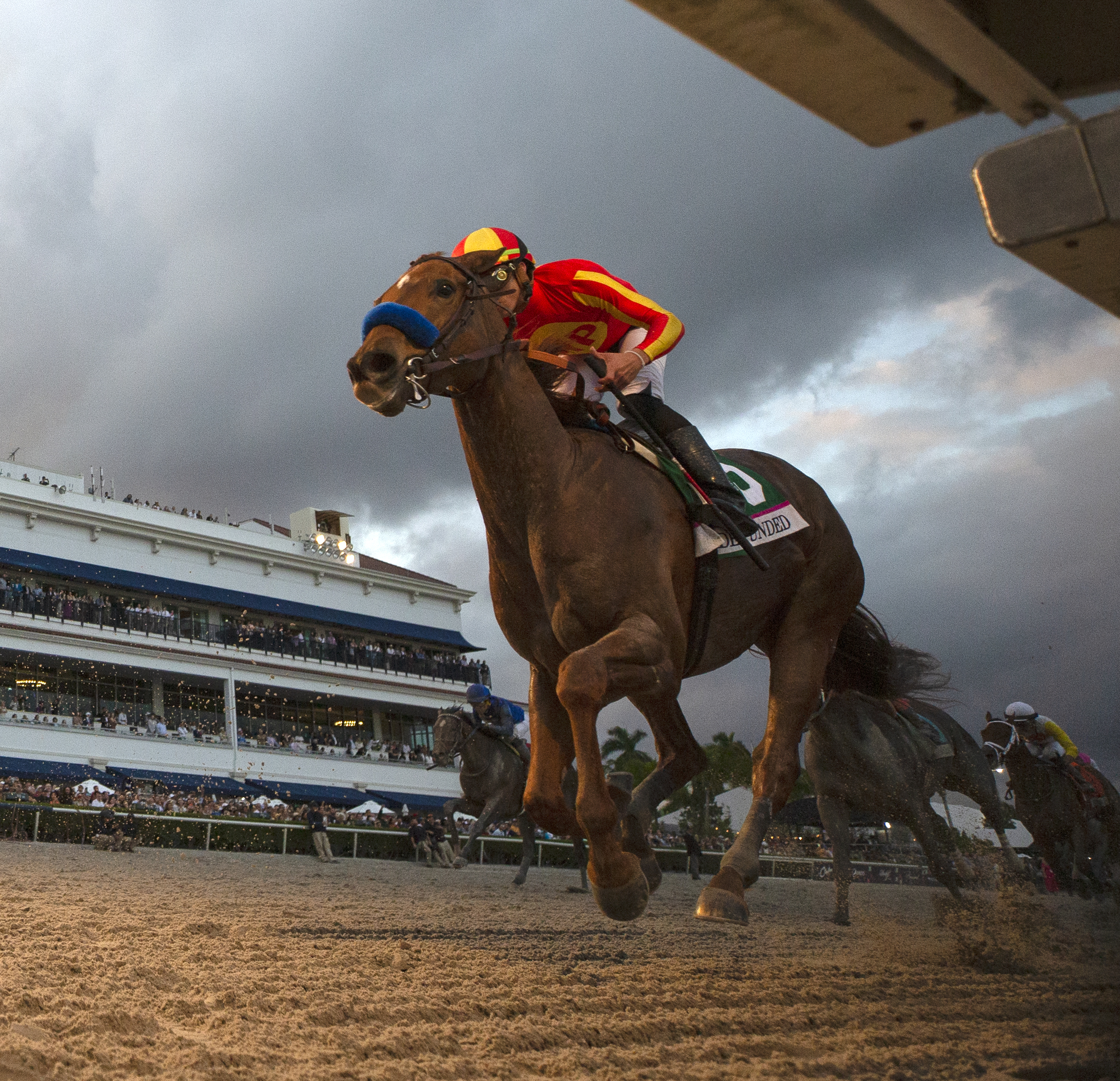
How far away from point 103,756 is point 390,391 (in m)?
31.1

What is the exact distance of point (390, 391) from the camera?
12.9 feet

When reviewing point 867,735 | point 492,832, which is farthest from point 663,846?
point 867,735

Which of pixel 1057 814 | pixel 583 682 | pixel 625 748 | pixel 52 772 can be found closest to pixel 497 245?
pixel 583 682

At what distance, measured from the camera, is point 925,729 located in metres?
8.09

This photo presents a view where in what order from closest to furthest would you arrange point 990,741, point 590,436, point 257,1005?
1. point 257,1005
2. point 590,436
3. point 990,741

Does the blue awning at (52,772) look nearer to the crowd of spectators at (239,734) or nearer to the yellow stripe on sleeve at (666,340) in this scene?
the crowd of spectators at (239,734)

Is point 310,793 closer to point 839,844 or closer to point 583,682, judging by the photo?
point 839,844

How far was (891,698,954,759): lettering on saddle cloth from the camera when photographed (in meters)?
7.95

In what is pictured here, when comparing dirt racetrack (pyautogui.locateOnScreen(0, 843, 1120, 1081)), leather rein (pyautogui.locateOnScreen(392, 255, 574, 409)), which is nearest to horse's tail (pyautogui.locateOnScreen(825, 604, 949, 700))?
dirt racetrack (pyautogui.locateOnScreen(0, 843, 1120, 1081))

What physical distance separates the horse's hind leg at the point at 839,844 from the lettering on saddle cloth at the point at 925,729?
0.74m

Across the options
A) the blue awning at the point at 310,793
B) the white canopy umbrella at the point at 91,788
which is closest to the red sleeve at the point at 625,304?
the white canopy umbrella at the point at 91,788

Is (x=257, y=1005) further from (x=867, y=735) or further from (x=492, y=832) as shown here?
(x=492, y=832)

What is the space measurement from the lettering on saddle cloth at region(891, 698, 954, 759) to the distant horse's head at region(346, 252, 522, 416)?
15.6ft

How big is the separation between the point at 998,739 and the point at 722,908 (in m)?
7.00
